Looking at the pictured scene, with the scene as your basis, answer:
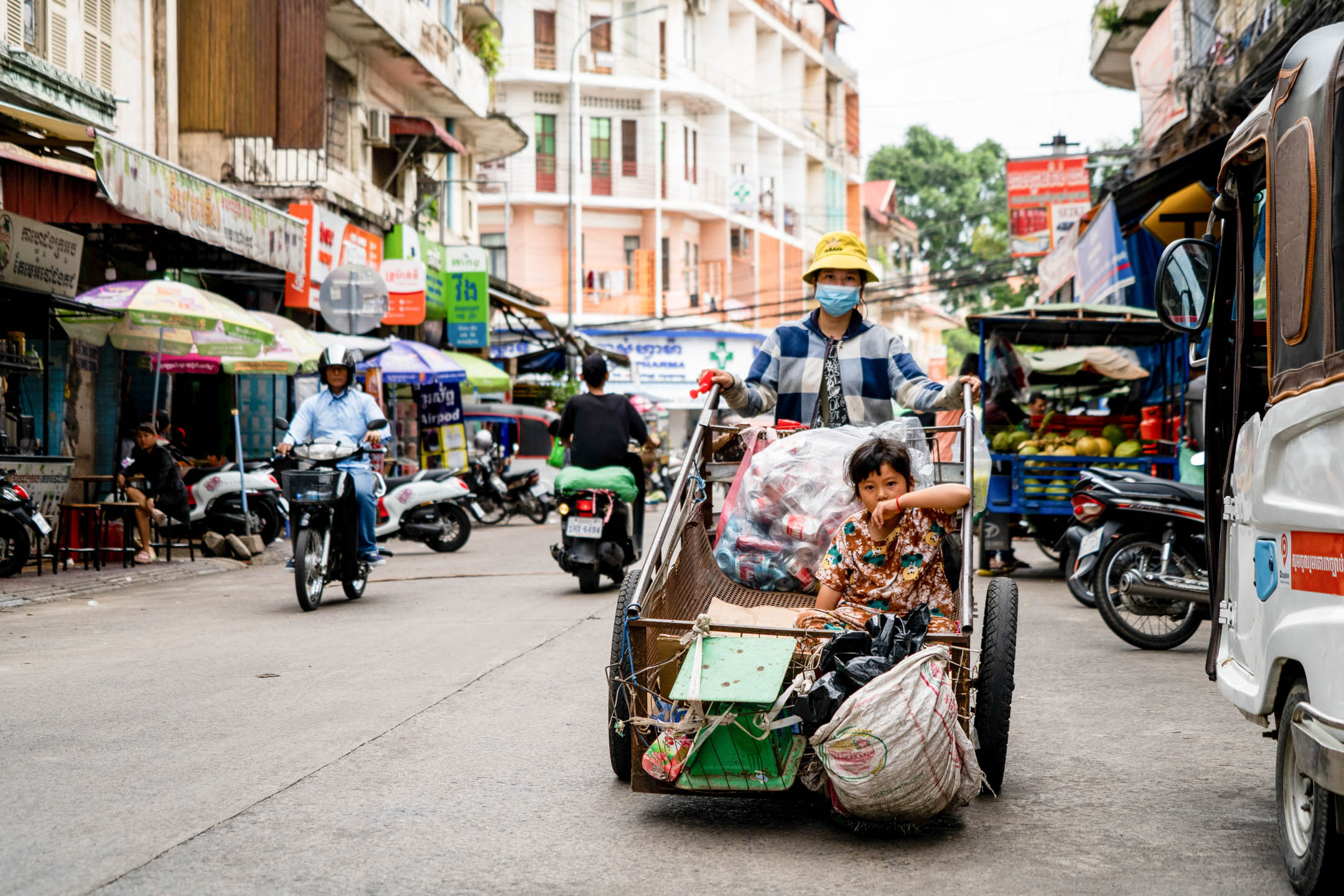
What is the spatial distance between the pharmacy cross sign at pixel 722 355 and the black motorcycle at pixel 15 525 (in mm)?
33746

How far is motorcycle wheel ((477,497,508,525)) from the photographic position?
22453 mm

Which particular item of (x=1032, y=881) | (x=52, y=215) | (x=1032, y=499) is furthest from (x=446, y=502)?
(x=1032, y=881)

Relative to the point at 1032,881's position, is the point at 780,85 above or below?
above

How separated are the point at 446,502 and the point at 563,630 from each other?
8.36 metres

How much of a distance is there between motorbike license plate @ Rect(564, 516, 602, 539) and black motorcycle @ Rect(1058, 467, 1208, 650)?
12.3 feet

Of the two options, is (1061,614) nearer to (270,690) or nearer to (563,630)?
(563,630)

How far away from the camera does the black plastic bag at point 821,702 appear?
3.92 m

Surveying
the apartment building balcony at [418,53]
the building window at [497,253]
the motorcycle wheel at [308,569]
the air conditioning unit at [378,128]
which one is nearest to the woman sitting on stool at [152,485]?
the motorcycle wheel at [308,569]

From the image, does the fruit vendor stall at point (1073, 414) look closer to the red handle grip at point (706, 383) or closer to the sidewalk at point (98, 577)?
the red handle grip at point (706, 383)

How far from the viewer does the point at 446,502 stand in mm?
16891

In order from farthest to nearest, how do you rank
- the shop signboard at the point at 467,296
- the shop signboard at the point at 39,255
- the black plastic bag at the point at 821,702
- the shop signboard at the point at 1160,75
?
the shop signboard at the point at 467,296, the shop signboard at the point at 1160,75, the shop signboard at the point at 39,255, the black plastic bag at the point at 821,702

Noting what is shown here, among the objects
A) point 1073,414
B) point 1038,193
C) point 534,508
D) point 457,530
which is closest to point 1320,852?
point 1073,414

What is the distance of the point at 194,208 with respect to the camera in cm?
1306

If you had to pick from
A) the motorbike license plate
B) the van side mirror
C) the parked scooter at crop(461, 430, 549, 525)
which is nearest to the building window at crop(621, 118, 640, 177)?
the parked scooter at crop(461, 430, 549, 525)
